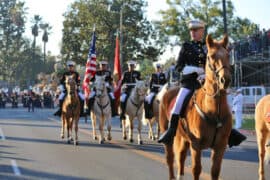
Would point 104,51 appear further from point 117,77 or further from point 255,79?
point 117,77

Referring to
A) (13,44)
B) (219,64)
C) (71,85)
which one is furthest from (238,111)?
(13,44)

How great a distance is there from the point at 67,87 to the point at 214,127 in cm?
1055

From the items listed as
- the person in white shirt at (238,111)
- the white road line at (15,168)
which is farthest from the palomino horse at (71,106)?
the person in white shirt at (238,111)

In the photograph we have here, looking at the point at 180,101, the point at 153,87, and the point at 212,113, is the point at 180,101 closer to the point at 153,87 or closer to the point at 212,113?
the point at 212,113

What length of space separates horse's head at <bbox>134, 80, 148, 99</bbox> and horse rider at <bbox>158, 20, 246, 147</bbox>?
350 inches

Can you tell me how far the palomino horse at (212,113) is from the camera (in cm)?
650

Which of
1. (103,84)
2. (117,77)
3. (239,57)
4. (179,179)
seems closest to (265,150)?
(179,179)

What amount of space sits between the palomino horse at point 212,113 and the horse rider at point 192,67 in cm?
26

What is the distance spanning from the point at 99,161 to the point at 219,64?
258 inches

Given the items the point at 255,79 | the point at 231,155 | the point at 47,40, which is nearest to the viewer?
the point at 231,155

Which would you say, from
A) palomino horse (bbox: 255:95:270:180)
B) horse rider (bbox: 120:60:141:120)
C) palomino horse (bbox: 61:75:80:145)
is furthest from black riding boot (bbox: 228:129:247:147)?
horse rider (bbox: 120:60:141:120)

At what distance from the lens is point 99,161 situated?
12.4m

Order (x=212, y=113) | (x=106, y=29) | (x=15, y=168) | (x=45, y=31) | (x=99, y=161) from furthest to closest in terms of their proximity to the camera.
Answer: (x=45, y=31), (x=106, y=29), (x=99, y=161), (x=15, y=168), (x=212, y=113)

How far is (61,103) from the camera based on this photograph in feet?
58.0
